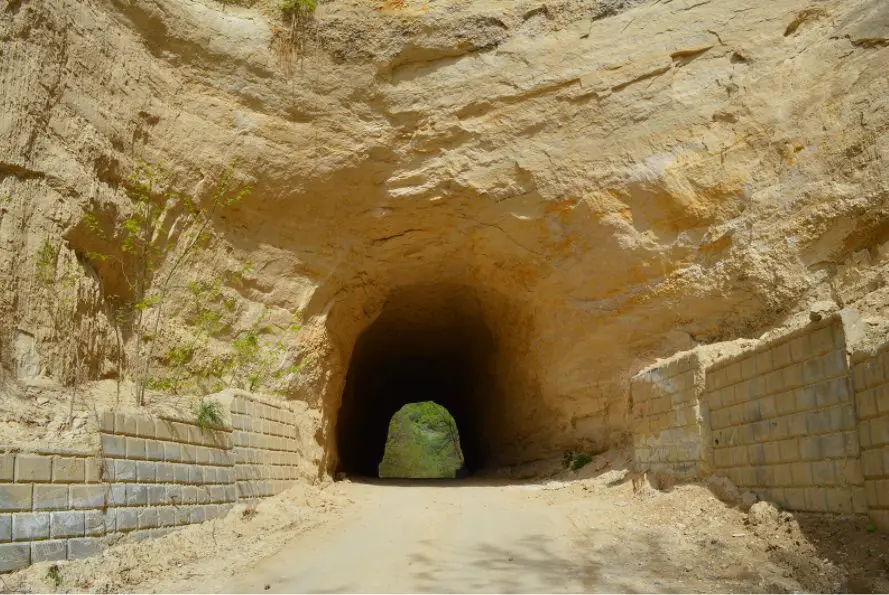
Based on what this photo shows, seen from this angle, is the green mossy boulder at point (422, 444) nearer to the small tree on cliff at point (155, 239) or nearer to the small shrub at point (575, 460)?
the small shrub at point (575, 460)

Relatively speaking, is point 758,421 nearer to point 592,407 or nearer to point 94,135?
point 592,407

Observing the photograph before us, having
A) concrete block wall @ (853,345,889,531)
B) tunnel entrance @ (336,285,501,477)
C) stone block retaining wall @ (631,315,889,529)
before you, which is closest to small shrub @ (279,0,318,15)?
tunnel entrance @ (336,285,501,477)

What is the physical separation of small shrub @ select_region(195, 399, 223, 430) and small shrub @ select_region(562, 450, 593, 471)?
5371 millimetres

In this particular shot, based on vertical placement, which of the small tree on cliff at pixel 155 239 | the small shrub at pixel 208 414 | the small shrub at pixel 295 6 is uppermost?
the small shrub at pixel 295 6

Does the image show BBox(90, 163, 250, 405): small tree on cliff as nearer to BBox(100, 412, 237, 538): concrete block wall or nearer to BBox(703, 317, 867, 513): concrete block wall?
BBox(100, 412, 237, 538): concrete block wall

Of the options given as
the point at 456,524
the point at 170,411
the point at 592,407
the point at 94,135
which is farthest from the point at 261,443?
the point at 592,407

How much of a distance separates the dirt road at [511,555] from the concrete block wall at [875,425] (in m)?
0.84

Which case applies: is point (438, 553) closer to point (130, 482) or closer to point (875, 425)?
point (130, 482)

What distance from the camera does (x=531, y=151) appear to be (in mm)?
9891

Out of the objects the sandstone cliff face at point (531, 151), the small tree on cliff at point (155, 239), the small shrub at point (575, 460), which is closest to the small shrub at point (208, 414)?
the small tree on cliff at point (155, 239)

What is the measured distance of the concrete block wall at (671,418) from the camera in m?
7.06

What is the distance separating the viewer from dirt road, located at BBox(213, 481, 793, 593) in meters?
5.06

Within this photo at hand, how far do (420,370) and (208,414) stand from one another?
11.5 metres

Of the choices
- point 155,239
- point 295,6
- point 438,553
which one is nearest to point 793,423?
point 438,553
